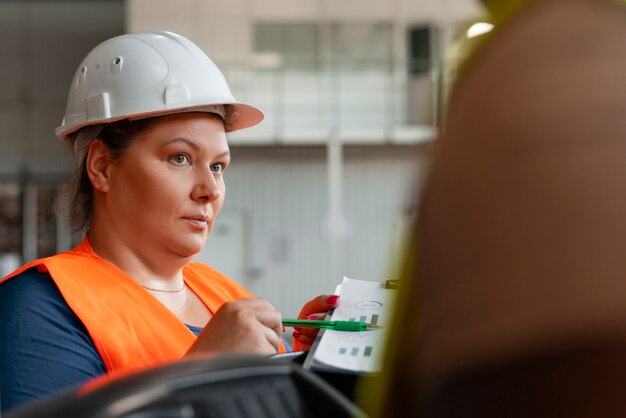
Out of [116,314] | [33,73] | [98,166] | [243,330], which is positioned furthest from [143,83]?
[33,73]

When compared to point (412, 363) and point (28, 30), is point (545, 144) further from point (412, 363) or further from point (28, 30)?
point (28, 30)

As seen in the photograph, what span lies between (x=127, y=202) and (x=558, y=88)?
1.16 m

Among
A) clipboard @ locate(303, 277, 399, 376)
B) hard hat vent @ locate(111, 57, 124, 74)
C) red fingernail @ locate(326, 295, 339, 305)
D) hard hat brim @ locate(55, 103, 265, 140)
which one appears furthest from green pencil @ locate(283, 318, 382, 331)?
hard hat vent @ locate(111, 57, 124, 74)

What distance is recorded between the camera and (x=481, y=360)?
0.98 feet

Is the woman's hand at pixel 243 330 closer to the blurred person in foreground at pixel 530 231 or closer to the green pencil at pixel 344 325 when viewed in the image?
the green pencil at pixel 344 325

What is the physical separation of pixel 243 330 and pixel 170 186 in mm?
439

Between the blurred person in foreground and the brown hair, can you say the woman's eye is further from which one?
the blurred person in foreground

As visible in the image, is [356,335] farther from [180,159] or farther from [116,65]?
[116,65]

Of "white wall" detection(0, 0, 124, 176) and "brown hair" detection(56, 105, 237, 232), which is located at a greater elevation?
"white wall" detection(0, 0, 124, 176)

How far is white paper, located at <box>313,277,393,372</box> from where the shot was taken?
817 mm

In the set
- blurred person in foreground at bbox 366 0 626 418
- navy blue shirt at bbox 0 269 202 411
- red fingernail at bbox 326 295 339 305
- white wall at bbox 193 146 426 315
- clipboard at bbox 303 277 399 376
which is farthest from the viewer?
white wall at bbox 193 146 426 315

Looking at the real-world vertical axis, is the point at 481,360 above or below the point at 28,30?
below

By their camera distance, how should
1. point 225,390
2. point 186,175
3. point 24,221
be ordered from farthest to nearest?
point 24,221, point 186,175, point 225,390

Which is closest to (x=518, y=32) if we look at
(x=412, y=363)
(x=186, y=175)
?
(x=412, y=363)
